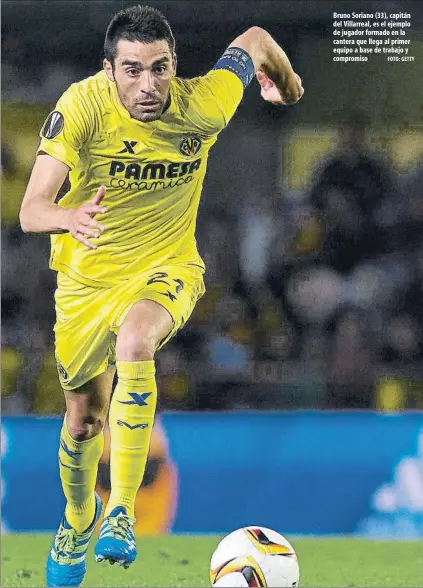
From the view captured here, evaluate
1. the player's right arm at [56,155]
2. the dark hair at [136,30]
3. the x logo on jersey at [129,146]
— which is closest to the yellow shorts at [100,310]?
the player's right arm at [56,155]

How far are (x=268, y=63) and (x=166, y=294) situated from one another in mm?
1347

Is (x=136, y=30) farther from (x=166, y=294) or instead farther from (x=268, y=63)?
(x=166, y=294)

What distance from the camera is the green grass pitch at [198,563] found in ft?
16.5

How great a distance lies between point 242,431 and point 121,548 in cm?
165

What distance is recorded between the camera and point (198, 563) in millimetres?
5223

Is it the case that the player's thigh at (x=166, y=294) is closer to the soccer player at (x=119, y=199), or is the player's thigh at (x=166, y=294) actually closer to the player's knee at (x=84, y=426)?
the soccer player at (x=119, y=199)

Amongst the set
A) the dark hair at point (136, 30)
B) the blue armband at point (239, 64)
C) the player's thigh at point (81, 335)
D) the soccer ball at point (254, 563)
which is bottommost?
the soccer ball at point (254, 563)

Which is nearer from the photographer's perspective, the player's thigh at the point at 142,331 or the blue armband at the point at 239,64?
the player's thigh at the point at 142,331

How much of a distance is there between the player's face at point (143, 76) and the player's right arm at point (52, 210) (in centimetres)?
41

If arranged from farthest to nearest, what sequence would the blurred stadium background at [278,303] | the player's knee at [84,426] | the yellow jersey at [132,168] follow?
the blurred stadium background at [278,303] → the player's knee at [84,426] → the yellow jersey at [132,168]

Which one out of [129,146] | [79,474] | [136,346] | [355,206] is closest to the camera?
[136,346]

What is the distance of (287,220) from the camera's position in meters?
5.75

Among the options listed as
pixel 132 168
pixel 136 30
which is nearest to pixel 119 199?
pixel 132 168

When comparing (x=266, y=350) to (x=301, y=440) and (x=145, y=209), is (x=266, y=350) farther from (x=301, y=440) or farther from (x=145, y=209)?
(x=145, y=209)
